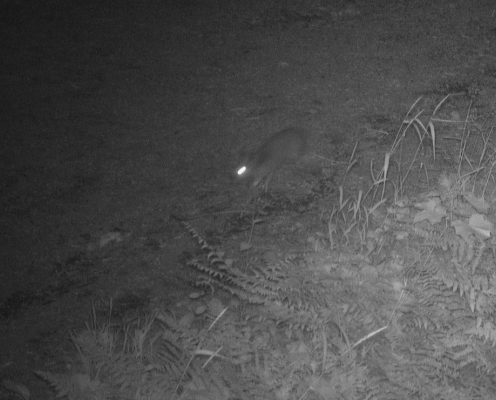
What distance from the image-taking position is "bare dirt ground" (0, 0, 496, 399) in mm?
2871

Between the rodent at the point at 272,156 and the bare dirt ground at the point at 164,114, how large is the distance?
8 centimetres

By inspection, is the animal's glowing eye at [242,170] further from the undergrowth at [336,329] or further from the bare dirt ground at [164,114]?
the undergrowth at [336,329]

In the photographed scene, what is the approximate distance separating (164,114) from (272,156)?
2.83ft

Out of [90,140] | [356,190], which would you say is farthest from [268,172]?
[90,140]

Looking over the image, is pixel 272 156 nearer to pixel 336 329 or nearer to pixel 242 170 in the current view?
pixel 242 170

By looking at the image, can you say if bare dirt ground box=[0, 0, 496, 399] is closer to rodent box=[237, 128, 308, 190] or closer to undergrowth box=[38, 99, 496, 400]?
rodent box=[237, 128, 308, 190]

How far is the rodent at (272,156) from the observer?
3.45 metres

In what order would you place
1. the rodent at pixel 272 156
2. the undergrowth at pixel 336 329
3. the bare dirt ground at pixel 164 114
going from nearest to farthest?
the undergrowth at pixel 336 329
the bare dirt ground at pixel 164 114
the rodent at pixel 272 156

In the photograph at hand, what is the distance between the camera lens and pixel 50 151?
3775 millimetres

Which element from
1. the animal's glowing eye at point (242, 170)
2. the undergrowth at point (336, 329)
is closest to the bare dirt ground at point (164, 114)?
the animal's glowing eye at point (242, 170)

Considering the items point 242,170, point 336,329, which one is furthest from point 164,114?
point 336,329

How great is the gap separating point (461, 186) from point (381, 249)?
1.68 feet

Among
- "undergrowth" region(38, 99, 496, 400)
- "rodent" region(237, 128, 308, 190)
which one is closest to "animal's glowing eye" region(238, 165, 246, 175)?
"rodent" region(237, 128, 308, 190)

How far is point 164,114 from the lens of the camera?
13.3ft
